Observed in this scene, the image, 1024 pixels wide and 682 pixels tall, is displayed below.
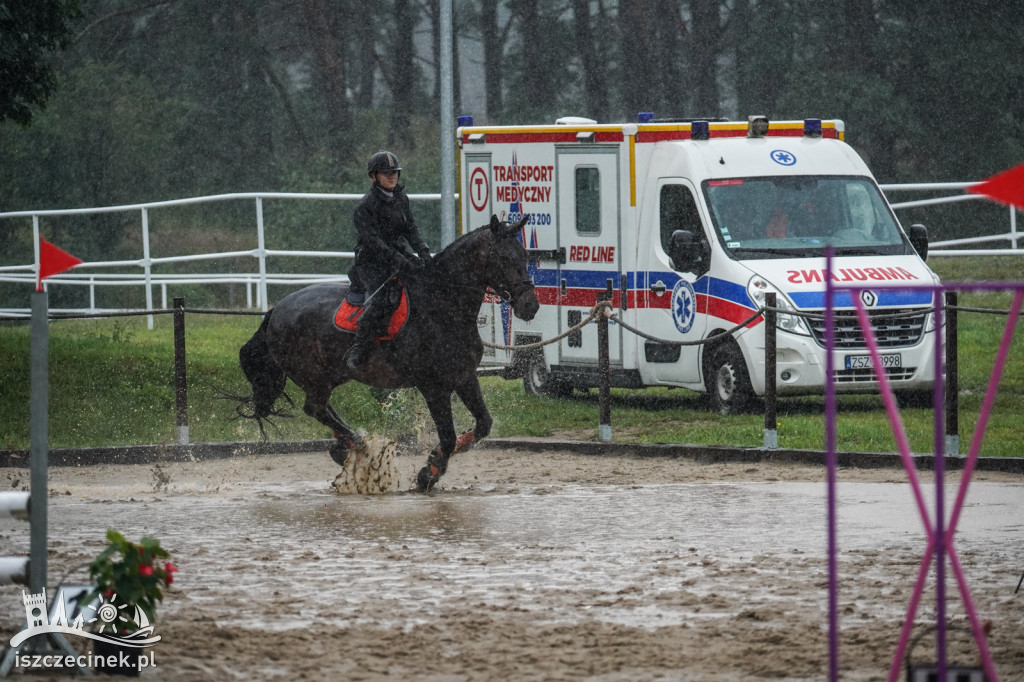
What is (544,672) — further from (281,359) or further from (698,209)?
(698,209)

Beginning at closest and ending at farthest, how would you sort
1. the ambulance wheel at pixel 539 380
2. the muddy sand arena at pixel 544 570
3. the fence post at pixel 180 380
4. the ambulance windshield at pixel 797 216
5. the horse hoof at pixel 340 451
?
the muddy sand arena at pixel 544 570
the horse hoof at pixel 340 451
the fence post at pixel 180 380
the ambulance windshield at pixel 797 216
the ambulance wheel at pixel 539 380

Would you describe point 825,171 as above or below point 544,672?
above

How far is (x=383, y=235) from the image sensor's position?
502 inches

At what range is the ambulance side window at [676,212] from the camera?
56.9ft

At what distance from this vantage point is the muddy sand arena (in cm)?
694

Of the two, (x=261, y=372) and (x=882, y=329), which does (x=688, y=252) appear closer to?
(x=882, y=329)

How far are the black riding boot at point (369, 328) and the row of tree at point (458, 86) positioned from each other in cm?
Answer: 2047

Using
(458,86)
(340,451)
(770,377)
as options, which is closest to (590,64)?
(458,86)

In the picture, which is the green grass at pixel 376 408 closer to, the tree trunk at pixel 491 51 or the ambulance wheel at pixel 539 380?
the ambulance wheel at pixel 539 380

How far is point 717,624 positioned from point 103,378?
13189 millimetres

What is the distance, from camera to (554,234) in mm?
18688

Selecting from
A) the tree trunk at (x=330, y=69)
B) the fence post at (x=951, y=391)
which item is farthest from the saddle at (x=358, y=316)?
the tree trunk at (x=330, y=69)

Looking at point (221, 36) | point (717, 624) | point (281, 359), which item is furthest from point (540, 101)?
point (717, 624)

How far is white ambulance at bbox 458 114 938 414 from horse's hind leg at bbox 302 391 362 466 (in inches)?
126
